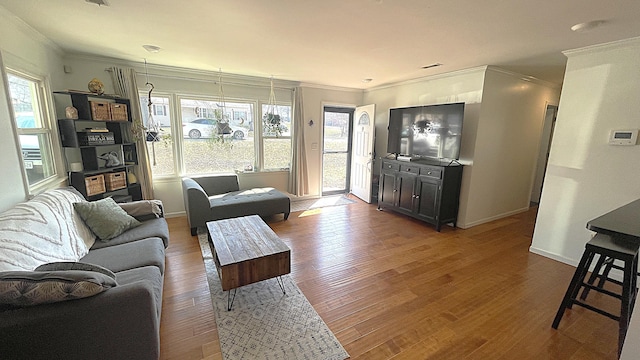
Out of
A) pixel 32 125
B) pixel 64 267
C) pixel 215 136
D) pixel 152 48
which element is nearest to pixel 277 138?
pixel 215 136

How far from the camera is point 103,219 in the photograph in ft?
7.80

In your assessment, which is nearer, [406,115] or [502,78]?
[502,78]

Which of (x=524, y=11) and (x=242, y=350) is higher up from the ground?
(x=524, y=11)

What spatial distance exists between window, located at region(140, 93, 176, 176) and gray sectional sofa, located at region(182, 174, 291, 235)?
375 mm

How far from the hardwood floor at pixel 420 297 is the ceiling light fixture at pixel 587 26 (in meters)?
2.36

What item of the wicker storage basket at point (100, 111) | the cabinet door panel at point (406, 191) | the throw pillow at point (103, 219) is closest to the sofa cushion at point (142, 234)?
the throw pillow at point (103, 219)

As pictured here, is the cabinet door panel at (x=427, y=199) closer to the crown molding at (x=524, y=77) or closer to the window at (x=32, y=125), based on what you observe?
the crown molding at (x=524, y=77)

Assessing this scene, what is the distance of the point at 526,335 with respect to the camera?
6.19ft

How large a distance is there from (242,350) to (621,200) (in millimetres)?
3816

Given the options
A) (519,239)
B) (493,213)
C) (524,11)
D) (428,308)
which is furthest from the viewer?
(493,213)

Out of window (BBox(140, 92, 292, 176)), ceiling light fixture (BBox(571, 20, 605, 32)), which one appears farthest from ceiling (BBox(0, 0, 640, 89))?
window (BBox(140, 92, 292, 176))

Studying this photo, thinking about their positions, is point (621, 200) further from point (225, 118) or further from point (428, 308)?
point (225, 118)

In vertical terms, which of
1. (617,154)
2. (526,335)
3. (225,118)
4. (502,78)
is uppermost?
(502,78)

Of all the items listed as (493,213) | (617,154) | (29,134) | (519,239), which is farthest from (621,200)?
(29,134)
